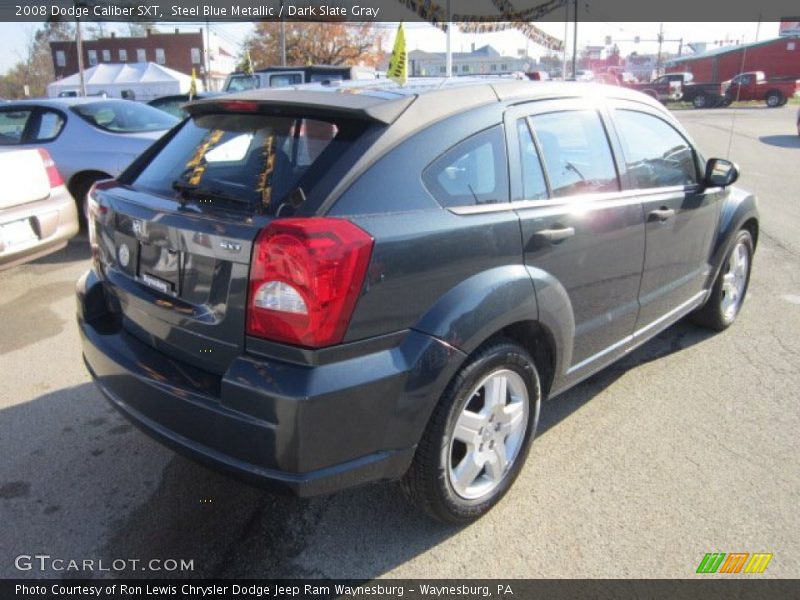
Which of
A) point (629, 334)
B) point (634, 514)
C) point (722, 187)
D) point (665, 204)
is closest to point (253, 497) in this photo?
point (634, 514)

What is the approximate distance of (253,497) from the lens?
2822mm

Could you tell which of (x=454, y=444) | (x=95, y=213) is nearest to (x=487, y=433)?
(x=454, y=444)

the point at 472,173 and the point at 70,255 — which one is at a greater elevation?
the point at 472,173

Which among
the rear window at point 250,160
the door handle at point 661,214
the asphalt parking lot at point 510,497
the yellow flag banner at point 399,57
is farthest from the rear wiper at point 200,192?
the yellow flag banner at point 399,57

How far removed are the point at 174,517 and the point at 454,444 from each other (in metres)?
1.21

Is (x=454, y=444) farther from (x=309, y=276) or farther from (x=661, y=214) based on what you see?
(x=661, y=214)

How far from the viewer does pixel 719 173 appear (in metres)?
3.92

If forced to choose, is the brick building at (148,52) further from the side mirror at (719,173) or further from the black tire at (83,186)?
the side mirror at (719,173)

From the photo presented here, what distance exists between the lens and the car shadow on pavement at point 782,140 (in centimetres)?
1791

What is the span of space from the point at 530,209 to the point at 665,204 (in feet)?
4.08

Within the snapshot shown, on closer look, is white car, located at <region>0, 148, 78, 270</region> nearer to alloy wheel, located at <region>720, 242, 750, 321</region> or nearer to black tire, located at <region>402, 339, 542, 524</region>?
black tire, located at <region>402, 339, 542, 524</region>

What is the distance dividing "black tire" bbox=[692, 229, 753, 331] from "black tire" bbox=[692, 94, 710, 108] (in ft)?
128

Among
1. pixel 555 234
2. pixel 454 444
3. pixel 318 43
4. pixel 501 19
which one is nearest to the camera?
pixel 454 444

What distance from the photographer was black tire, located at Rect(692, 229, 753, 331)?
4.45 m
